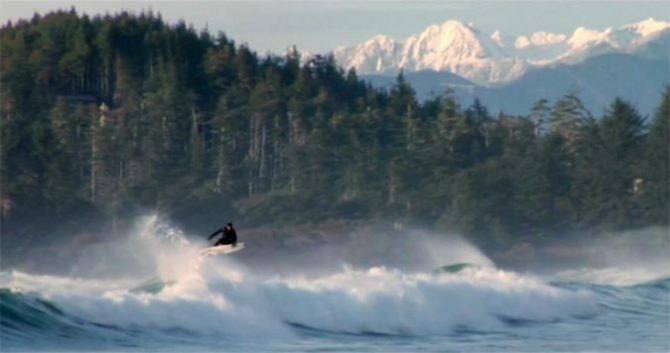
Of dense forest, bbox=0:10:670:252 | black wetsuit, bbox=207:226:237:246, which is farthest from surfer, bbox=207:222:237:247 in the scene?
dense forest, bbox=0:10:670:252

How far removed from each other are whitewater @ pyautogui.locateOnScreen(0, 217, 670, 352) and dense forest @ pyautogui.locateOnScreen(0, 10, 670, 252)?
26.7 meters

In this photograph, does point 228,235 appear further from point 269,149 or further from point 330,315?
point 269,149

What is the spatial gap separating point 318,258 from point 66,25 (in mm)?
21521

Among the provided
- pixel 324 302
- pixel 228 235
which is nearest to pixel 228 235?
pixel 228 235

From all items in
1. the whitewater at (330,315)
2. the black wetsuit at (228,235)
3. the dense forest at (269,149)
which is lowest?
the whitewater at (330,315)

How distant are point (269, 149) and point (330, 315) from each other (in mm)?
44755

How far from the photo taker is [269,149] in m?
79.6

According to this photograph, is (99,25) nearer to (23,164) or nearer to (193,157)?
(193,157)

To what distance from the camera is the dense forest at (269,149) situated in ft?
234

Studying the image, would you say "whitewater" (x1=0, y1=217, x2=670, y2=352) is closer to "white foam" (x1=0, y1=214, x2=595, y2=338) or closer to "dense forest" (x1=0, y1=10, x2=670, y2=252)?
"white foam" (x1=0, y1=214, x2=595, y2=338)

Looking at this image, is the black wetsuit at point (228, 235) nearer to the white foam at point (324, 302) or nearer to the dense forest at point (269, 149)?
the white foam at point (324, 302)

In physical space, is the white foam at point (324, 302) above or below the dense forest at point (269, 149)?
below

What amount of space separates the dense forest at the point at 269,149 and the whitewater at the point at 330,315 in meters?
26.7

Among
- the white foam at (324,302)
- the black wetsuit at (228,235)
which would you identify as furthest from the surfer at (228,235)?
the white foam at (324,302)
